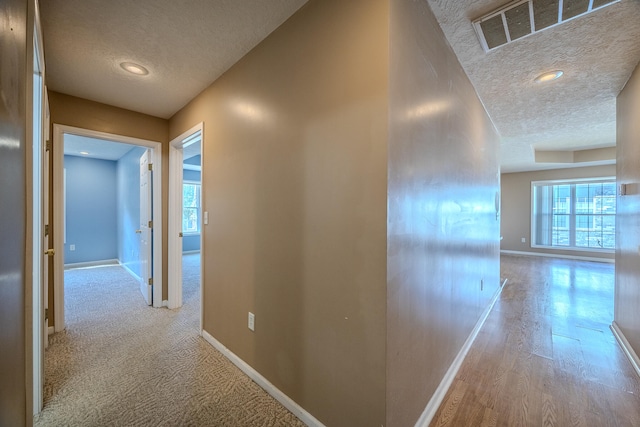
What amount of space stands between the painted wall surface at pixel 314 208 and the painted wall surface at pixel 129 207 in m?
3.22

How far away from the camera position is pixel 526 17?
156cm

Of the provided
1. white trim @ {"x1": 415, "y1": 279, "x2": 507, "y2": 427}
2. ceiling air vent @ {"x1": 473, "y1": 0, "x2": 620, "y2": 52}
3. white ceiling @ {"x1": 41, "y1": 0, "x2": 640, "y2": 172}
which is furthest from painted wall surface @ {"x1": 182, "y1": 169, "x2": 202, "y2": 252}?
ceiling air vent @ {"x1": 473, "y1": 0, "x2": 620, "y2": 52}

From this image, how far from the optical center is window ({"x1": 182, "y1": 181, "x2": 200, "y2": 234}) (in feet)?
23.1

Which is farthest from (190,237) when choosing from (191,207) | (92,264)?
(92,264)

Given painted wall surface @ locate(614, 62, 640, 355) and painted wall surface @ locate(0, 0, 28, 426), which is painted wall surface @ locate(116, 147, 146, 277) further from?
painted wall surface @ locate(614, 62, 640, 355)

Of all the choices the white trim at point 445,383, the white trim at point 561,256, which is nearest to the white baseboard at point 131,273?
the white trim at point 445,383

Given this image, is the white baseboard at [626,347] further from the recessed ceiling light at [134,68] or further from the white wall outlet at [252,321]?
the recessed ceiling light at [134,68]

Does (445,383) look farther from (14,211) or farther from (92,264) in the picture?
(92,264)

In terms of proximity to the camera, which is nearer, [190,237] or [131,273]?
[131,273]

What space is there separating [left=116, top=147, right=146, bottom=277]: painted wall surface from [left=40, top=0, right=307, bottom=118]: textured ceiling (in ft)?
7.17

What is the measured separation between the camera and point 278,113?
5.59 feet

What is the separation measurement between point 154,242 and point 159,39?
7.49 ft

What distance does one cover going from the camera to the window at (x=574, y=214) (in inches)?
245

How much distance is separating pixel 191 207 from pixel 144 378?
229 inches
